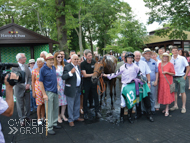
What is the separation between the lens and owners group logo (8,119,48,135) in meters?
3.84

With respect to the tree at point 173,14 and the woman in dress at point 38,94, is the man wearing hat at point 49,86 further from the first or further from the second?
the tree at point 173,14

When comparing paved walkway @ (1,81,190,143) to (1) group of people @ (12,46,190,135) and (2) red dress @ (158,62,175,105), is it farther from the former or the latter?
(2) red dress @ (158,62,175,105)

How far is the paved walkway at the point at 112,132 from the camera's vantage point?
3.33 metres

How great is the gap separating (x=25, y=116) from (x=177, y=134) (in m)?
4.04

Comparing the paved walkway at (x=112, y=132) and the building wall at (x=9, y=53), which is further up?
the building wall at (x=9, y=53)

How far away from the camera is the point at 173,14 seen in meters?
12.6

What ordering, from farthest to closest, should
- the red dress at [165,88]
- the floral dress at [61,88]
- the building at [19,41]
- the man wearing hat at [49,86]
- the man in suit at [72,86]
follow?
1. the building at [19,41]
2. the red dress at [165,88]
3. the floral dress at [61,88]
4. the man in suit at [72,86]
5. the man wearing hat at [49,86]

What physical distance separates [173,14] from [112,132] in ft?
41.3

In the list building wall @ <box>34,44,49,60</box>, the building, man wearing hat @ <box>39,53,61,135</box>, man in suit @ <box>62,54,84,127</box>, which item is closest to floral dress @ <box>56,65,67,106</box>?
man in suit @ <box>62,54,84,127</box>

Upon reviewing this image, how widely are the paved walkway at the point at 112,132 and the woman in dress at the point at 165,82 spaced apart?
0.49 m

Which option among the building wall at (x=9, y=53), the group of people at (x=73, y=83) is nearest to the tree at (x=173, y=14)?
the group of people at (x=73, y=83)

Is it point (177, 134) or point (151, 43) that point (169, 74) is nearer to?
point (177, 134)

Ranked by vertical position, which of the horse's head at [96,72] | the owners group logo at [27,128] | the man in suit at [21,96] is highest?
the horse's head at [96,72]

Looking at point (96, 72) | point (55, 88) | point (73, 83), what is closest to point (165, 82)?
point (96, 72)
